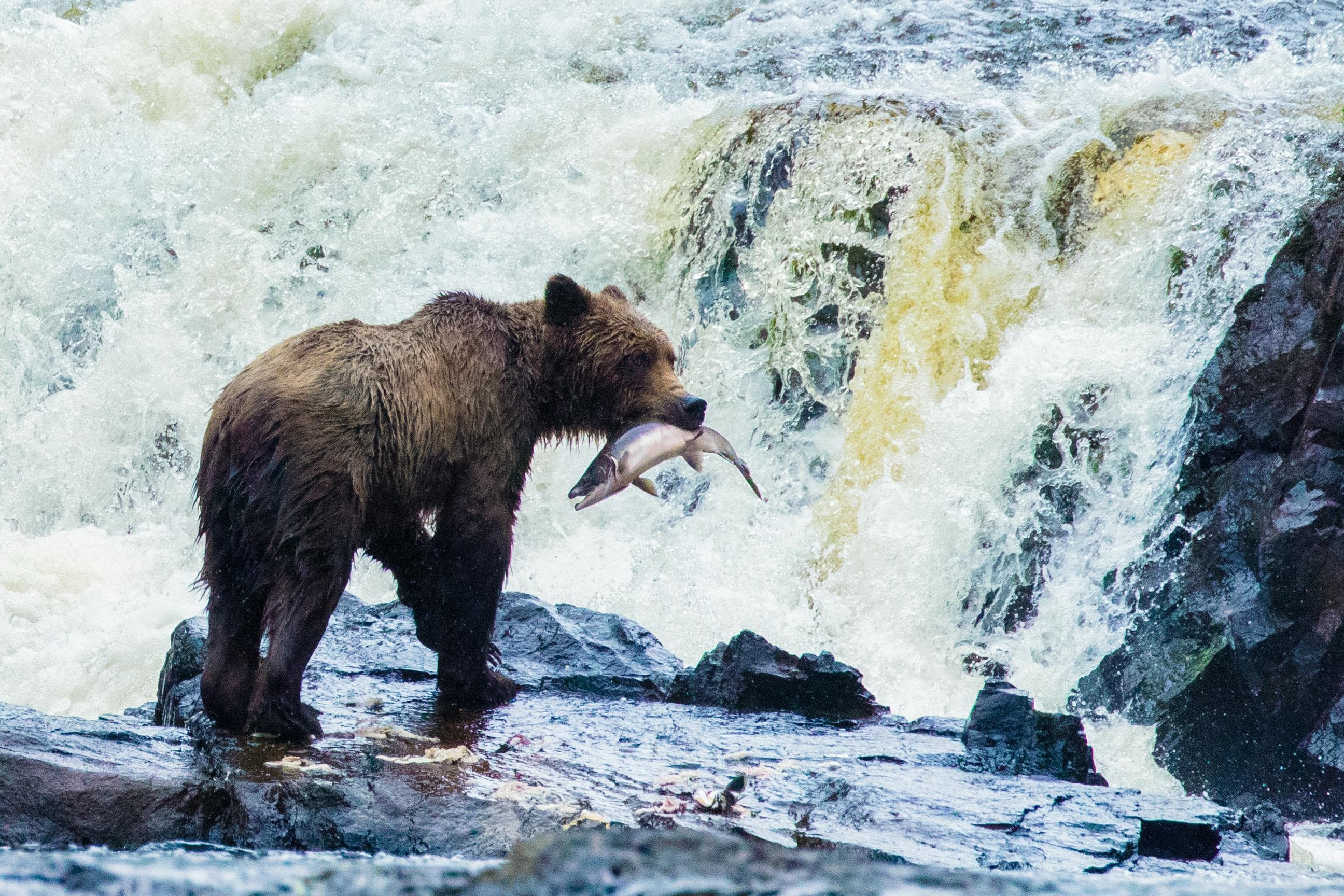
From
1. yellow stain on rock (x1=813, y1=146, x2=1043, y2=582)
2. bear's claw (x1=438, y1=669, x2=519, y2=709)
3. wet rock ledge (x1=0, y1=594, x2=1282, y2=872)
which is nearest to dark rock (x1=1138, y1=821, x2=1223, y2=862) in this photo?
wet rock ledge (x1=0, y1=594, x2=1282, y2=872)

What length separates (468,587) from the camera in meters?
4.92

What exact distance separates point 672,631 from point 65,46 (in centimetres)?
1071

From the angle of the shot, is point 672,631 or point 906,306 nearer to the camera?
point 672,631

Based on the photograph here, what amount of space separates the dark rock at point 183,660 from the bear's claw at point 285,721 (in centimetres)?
112

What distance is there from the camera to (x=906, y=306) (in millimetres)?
10281

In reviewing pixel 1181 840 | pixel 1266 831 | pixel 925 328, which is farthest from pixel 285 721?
pixel 925 328

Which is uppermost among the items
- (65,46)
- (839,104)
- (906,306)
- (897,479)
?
(65,46)

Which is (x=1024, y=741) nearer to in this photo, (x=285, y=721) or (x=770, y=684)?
(x=770, y=684)

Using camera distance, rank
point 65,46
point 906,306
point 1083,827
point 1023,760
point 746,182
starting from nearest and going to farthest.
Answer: point 1083,827 < point 1023,760 < point 906,306 < point 746,182 < point 65,46

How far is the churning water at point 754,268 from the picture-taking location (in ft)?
29.0

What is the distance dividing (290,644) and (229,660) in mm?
297

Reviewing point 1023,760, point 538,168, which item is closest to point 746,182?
point 538,168

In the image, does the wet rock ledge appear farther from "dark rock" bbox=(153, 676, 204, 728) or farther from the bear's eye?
the bear's eye

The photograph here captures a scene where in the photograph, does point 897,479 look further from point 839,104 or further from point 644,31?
point 644,31
